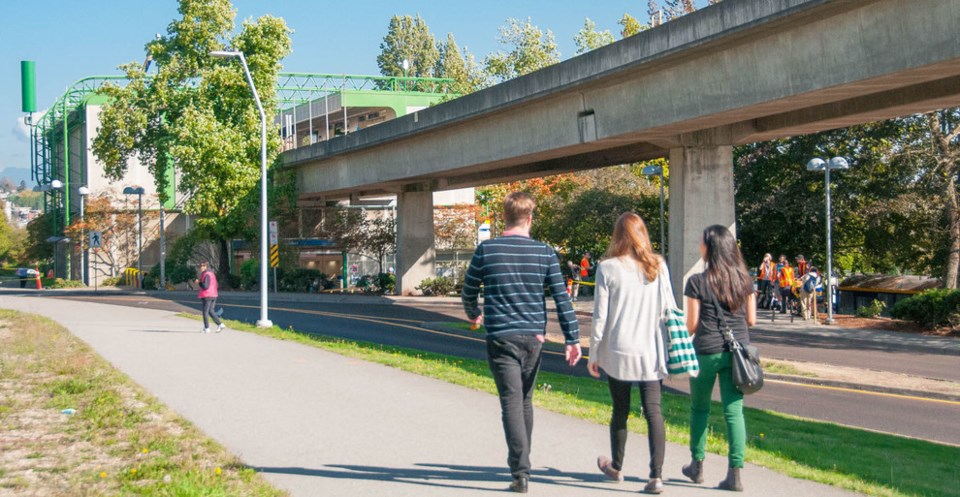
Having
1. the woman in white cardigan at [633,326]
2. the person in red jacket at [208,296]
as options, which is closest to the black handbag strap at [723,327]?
the woman in white cardigan at [633,326]

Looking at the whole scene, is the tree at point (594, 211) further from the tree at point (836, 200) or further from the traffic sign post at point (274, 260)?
the traffic sign post at point (274, 260)

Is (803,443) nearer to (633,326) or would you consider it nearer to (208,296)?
(633,326)

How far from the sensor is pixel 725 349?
6.92 meters

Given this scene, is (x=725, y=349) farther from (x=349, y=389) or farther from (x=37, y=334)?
(x=37, y=334)

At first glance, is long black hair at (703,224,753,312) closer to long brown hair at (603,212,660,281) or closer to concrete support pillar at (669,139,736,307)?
long brown hair at (603,212,660,281)

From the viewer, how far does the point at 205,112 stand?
46.8 meters

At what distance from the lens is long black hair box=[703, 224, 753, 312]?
692cm

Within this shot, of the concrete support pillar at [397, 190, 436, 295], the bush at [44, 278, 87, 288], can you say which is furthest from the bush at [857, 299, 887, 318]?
the bush at [44, 278, 87, 288]

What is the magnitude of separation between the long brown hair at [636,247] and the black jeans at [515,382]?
2.74ft

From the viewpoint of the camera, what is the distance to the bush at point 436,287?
137 ft

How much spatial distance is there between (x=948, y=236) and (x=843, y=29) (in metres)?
20.2

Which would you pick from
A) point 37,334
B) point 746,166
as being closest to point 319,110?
point 746,166

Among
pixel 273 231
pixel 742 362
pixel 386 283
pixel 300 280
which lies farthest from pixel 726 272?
pixel 300 280

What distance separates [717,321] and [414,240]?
116 feet
